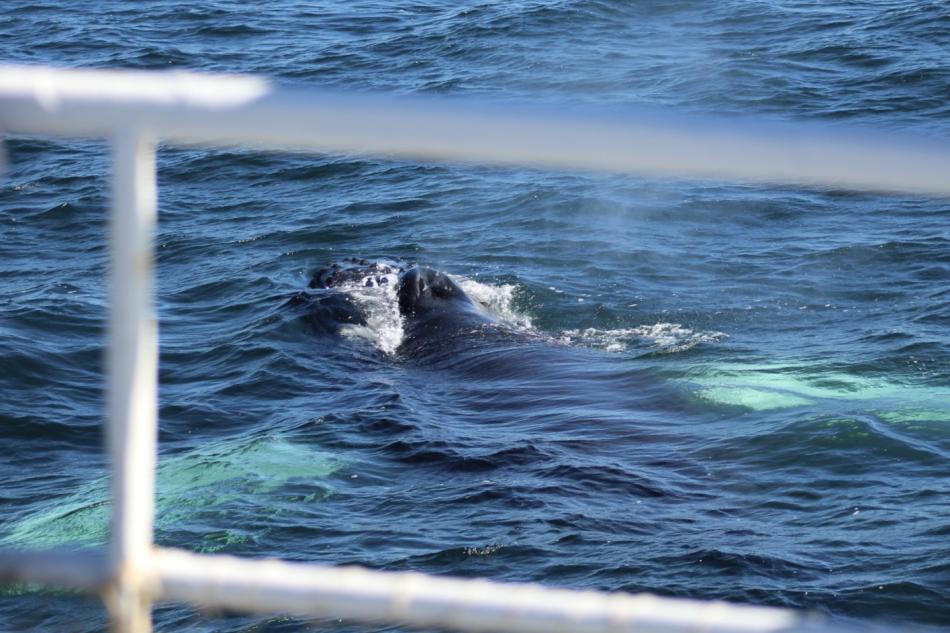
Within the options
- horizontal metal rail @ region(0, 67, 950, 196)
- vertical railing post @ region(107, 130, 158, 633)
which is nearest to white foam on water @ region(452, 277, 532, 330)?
vertical railing post @ region(107, 130, 158, 633)

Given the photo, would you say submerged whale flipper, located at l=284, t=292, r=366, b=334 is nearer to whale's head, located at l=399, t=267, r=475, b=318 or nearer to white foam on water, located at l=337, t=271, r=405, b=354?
white foam on water, located at l=337, t=271, r=405, b=354

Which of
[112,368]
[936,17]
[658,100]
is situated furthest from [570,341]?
[936,17]

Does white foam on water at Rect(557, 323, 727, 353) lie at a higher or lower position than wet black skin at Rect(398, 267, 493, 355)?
lower

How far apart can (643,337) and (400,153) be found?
28.9 feet

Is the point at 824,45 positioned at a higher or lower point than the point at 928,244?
higher

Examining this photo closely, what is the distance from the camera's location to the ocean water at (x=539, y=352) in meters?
6.39

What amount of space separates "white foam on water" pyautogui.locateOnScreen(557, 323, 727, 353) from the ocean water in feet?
0.15

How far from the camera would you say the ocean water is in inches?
252

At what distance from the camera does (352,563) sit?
6246mm

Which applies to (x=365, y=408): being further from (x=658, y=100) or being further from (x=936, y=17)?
(x=936, y=17)

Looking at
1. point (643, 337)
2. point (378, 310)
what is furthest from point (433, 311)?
point (643, 337)

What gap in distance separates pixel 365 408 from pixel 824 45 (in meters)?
12.0

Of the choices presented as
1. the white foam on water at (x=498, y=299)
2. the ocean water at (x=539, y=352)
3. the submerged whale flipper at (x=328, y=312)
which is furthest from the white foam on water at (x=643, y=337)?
the submerged whale flipper at (x=328, y=312)

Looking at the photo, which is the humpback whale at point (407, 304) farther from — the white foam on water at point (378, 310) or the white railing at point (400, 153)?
the white railing at point (400, 153)
